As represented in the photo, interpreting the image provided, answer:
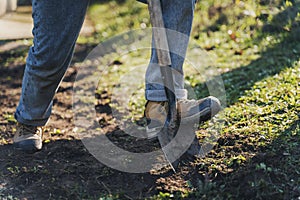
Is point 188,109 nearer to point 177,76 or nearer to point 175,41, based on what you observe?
point 177,76

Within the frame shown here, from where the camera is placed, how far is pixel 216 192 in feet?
8.05

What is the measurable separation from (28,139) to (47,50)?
62 cm

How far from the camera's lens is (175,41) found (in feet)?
9.36

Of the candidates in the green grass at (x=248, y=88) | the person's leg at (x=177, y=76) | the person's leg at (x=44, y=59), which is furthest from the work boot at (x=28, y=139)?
the green grass at (x=248, y=88)

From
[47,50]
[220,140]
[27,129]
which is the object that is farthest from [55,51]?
[220,140]

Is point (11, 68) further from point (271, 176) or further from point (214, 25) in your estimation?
point (271, 176)

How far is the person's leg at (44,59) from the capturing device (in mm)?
2574

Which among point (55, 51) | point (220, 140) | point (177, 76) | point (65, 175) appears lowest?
point (65, 175)

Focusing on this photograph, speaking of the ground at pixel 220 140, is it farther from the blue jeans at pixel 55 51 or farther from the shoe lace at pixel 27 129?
the blue jeans at pixel 55 51

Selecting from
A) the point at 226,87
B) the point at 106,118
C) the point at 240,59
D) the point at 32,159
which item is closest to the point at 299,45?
the point at 240,59

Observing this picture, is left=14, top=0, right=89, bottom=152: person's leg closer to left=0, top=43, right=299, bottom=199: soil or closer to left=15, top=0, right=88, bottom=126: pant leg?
left=15, top=0, right=88, bottom=126: pant leg

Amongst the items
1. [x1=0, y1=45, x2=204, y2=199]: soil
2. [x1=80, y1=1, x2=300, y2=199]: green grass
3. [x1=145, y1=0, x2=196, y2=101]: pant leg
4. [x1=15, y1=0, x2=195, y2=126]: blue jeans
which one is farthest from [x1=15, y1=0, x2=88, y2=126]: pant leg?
[x1=80, y1=1, x2=300, y2=199]: green grass

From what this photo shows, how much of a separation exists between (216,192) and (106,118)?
1341 mm

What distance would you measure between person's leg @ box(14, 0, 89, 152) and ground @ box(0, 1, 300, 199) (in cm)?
17
